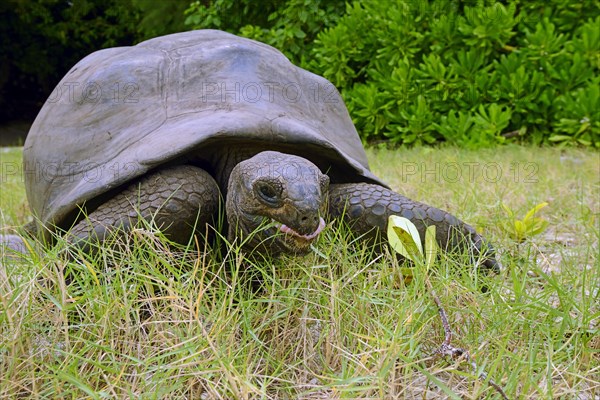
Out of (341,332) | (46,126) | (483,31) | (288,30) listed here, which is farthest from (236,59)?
(288,30)

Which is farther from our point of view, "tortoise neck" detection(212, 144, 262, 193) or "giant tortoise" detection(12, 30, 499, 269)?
"tortoise neck" detection(212, 144, 262, 193)

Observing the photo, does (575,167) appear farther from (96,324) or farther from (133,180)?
(96,324)

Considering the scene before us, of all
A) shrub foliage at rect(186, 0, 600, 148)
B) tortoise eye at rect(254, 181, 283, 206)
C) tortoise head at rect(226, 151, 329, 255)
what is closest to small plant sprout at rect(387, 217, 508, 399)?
tortoise head at rect(226, 151, 329, 255)

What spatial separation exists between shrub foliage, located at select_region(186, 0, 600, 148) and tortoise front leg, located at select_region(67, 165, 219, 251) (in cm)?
424

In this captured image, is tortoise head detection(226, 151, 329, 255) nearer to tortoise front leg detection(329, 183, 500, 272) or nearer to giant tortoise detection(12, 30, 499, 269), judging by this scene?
giant tortoise detection(12, 30, 499, 269)

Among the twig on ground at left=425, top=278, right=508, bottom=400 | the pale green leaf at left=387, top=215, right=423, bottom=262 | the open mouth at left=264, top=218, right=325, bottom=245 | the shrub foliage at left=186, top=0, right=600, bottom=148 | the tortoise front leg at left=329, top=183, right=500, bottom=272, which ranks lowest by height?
the shrub foliage at left=186, top=0, right=600, bottom=148

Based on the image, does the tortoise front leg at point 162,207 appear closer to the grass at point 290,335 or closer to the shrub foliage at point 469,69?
the grass at point 290,335

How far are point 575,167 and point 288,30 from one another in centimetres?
460

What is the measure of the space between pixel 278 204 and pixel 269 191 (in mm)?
46

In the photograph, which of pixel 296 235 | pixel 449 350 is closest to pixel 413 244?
pixel 296 235

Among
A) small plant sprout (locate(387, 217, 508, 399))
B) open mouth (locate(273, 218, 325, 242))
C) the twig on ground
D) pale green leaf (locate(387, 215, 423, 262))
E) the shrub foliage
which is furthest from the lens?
the shrub foliage

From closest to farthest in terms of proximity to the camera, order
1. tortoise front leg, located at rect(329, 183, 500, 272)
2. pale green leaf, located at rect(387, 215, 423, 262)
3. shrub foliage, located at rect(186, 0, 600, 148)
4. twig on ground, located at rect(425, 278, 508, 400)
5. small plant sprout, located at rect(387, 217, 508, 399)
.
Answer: twig on ground, located at rect(425, 278, 508, 400) → small plant sprout, located at rect(387, 217, 508, 399) → pale green leaf, located at rect(387, 215, 423, 262) → tortoise front leg, located at rect(329, 183, 500, 272) → shrub foliage, located at rect(186, 0, 600, 148)

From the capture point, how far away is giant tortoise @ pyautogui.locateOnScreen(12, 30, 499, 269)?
5.66 ft

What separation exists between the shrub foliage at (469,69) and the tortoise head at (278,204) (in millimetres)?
4311
